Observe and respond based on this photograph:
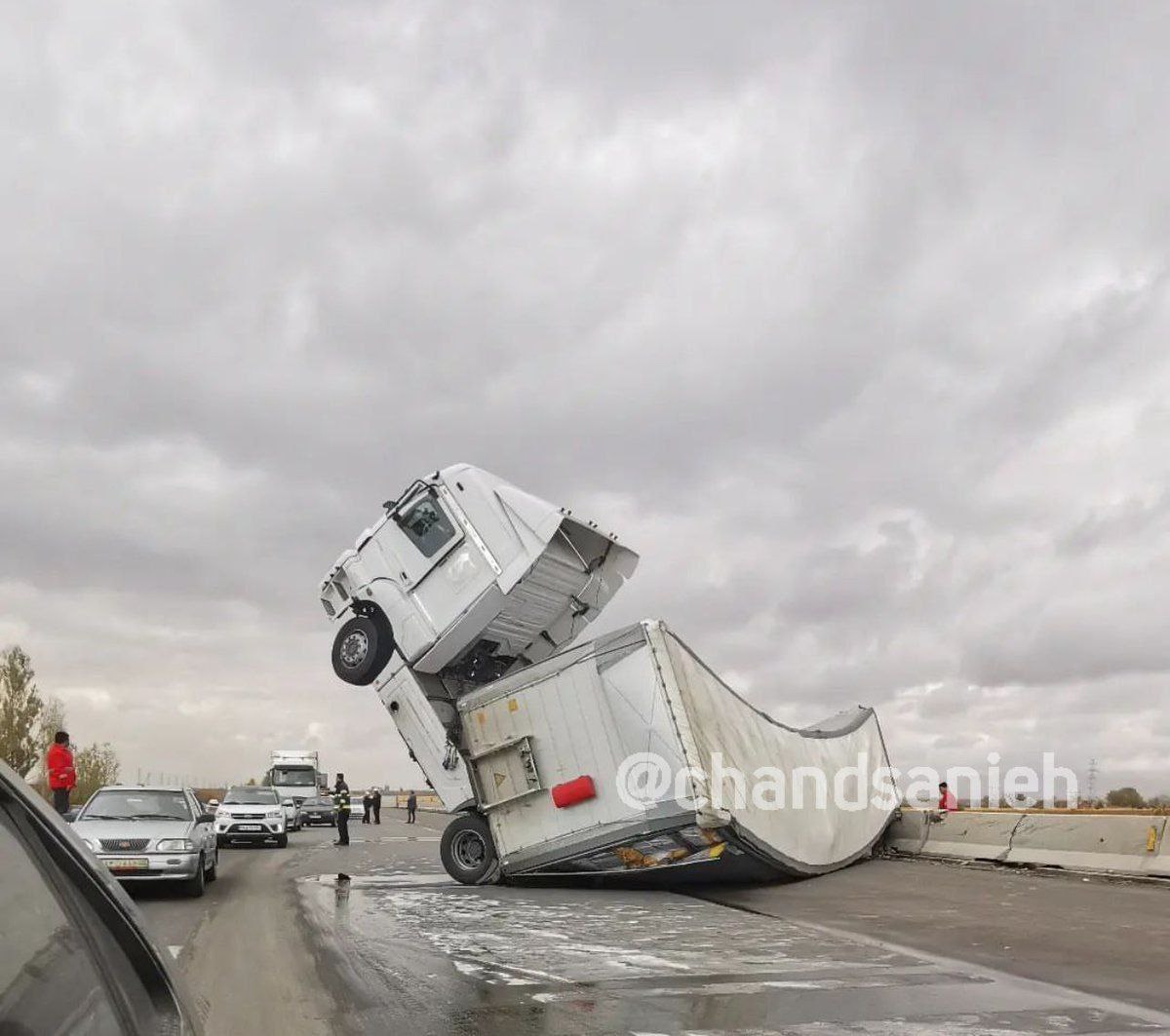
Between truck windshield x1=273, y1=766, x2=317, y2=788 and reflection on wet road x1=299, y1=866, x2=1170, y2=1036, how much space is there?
2916cm

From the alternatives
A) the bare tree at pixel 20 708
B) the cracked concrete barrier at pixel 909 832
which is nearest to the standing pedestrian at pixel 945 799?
the cracked concrete barrier at pixel 909 832

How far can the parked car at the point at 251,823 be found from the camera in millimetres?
24609

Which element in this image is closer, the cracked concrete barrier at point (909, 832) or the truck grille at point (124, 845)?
the truck grille at point (124, 845)

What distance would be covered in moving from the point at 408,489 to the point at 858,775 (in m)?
8.68

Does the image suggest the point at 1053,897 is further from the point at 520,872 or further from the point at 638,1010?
the point at 638,1010

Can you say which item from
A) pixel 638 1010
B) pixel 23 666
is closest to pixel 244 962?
pixel 638 1010

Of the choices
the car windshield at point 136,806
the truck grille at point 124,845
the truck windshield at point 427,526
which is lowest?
the truck grille at point 124,845

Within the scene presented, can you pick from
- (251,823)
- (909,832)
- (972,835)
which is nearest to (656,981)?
(972,835)

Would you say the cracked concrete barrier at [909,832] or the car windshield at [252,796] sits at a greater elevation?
the car windshield at [252,796]

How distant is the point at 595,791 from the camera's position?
42.8 ft

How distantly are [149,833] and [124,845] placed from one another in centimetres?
29

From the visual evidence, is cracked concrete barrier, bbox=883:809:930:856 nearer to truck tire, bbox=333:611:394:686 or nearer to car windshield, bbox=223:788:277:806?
truck tire, bbox=333:611:394:686

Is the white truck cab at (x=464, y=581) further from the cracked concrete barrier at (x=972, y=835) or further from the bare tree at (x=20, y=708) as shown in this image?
the bare tree at (x=20, y=708)

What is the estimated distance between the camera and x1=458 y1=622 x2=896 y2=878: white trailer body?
1251 cm
